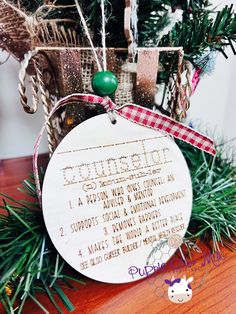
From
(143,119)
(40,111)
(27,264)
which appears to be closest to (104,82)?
(143,119)

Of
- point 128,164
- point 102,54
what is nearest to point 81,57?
point 102,54

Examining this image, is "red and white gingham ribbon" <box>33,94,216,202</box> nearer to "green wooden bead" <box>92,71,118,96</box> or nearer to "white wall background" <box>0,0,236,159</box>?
"green wooden bead" <box>92,71,118,96</box>

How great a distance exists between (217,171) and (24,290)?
1.23 ft

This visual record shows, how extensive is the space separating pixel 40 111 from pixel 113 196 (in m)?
0.42

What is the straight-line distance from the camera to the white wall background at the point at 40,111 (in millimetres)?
597

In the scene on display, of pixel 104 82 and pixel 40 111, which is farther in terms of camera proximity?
pixel 40 111

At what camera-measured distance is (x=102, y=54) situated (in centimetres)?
30

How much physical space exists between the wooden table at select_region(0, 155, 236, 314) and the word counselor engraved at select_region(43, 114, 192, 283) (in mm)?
16

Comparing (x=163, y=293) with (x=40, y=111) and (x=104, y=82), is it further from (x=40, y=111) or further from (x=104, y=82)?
(x=40, y=111)

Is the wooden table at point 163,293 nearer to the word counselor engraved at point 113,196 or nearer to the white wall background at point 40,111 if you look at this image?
the word counselor engraved at point 113,196

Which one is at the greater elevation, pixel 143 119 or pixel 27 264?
pixel 143 119

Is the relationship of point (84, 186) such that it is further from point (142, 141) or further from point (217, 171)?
point (217, 171)

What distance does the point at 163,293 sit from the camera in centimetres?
29

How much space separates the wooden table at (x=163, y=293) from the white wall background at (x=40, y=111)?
0.43 m
